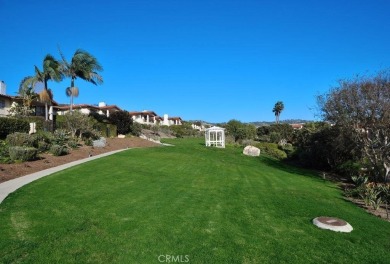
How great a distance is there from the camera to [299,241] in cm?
710

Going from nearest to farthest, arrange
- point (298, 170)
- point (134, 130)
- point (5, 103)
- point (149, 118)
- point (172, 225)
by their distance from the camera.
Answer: point (172, 225) → point (298, 170) → point (5, 103) → point (134, 130) → point (149, 118)

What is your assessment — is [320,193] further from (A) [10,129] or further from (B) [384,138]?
(A) [10,129]

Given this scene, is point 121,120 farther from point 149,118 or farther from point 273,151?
point 149,118

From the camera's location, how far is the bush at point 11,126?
2322 centimetres

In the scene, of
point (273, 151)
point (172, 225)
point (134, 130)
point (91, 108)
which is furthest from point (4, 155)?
point (91, 108)

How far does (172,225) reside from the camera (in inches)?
292

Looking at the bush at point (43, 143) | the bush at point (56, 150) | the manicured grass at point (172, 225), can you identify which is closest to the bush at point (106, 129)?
the bush at point (43, 143)


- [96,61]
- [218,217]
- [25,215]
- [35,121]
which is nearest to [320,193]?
[218,217]

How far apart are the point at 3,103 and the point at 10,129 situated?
16978 millimetres

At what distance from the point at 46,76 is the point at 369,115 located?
29.4 metres

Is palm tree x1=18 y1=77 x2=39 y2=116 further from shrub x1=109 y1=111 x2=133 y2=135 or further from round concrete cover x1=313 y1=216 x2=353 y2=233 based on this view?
round concrete cover x1=313 y1=216 x2=353 y2=233

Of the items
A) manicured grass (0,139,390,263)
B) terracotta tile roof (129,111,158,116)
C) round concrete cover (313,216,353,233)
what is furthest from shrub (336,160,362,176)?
terracotta tile roof (129,111,158,116)

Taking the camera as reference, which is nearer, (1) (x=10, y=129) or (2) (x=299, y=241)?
(2) (x=299, y=241)

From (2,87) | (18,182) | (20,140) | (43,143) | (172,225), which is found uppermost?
(2,87)
